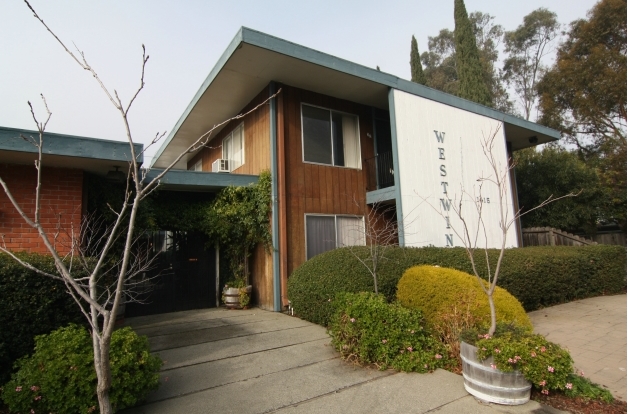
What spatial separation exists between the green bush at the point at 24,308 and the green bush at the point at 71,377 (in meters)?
0.25

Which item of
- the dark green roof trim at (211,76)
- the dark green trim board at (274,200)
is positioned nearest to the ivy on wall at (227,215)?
the dark green trim board at (274,200)

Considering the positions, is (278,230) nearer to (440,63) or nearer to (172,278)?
(172,278)

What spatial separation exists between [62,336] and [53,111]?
2311 mm

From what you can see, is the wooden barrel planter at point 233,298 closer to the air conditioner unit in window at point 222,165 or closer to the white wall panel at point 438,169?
the air conditioner unit in window at point 222,165

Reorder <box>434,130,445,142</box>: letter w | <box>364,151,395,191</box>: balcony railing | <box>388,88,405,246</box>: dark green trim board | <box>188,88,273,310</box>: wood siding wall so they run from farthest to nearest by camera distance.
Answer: <box>364,151,395,191</box>: balcony railing → <box>434,130,445,142</box>: letter w → <box>188,88,273,310</box>: wood siding wall → <box>388,88,405,246</box>: dark green trim board

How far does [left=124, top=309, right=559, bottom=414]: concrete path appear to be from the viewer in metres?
3.34

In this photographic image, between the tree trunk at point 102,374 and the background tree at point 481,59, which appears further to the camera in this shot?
the background tree at point 481,59

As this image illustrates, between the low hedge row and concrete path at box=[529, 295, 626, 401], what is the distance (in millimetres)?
419

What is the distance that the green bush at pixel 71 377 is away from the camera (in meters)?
3.01

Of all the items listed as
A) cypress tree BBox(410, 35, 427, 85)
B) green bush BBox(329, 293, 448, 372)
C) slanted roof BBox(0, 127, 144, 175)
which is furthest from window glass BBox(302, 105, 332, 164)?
cypress tree BBox(410, 35, 427, 85)

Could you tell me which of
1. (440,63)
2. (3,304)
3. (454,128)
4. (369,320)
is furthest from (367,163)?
(440,63)

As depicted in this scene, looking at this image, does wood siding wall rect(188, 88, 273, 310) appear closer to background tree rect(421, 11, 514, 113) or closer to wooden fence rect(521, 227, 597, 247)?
wooden fence rect(521, 227, 597, 247)

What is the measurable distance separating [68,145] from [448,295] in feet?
20.0

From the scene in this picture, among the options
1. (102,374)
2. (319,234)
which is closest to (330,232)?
(319,234)
